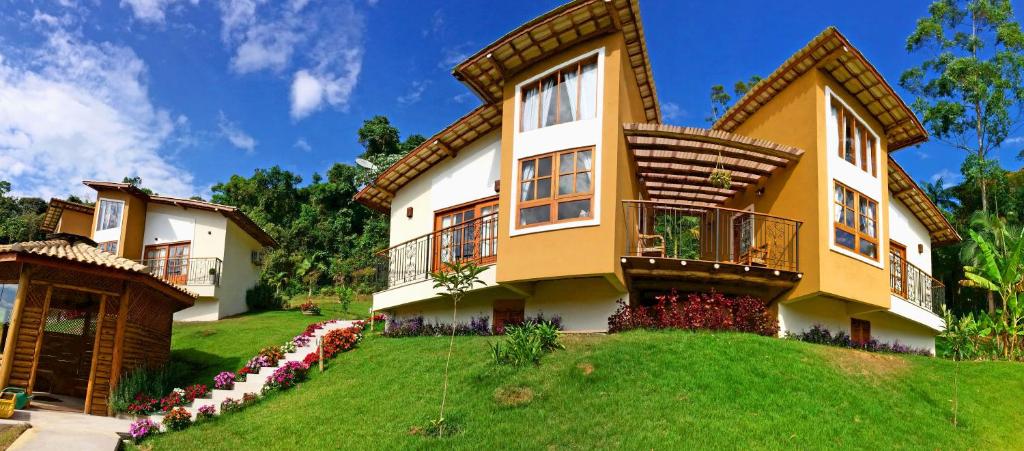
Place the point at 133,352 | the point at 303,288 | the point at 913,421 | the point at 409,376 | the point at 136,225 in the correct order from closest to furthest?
the point at 913,421
the point at 409,376
the point at 133,352
the point at 136,225
the point at 303,288

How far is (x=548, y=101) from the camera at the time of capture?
16234mm

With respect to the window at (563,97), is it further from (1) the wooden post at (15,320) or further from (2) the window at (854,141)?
(1) the wooden post at (15,320)

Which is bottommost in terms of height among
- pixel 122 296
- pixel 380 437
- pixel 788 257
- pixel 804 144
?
pixel 380 437

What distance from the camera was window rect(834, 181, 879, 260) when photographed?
16.9m

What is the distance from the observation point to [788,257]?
16.7 metres

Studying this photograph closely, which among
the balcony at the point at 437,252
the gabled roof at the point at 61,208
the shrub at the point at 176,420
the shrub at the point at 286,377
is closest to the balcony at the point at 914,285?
the balcony at the point at 437,252

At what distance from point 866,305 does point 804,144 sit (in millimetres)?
4374

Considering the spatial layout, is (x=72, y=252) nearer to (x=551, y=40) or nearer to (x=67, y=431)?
(x=67, y=431)

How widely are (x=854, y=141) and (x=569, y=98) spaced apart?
311 inches

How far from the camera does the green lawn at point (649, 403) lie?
1036cm

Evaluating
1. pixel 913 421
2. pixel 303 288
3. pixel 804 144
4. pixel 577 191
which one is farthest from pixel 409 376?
pixel 303 288

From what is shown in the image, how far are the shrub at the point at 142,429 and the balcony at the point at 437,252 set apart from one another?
22.4ft

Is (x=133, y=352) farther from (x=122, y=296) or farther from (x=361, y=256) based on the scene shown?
(x=361, y=256)

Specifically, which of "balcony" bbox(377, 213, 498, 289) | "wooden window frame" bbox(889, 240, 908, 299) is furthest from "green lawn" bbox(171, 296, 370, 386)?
"wooden window frame" bbox(889, 240, 908, 299)
